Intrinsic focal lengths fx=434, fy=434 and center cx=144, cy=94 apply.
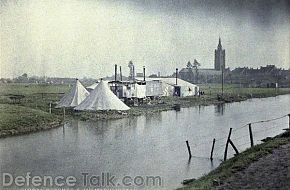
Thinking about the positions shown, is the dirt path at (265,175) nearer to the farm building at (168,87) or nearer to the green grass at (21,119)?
the farm building at (168,87)

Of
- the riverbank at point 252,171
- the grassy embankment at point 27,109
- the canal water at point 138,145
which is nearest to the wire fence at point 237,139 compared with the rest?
the canal water at point 138,145

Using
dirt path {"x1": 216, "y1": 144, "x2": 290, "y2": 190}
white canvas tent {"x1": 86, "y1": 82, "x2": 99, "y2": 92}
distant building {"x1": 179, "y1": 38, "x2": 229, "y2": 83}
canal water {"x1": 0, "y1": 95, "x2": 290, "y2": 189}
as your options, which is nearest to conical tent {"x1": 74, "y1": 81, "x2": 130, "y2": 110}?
white canvas tent {"x1": 86, "y1": 82, "x2": 99, "y2": 92}

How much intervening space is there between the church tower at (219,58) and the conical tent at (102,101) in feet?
4.48

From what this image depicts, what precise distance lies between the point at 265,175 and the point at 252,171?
167 mm

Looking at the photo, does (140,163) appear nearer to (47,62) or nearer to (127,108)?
(127,108)

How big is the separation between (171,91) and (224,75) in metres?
0.91

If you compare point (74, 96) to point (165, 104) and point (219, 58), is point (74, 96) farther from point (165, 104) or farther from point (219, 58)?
point (219, 58)

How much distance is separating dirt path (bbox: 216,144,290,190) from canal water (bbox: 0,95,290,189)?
0.62 meters

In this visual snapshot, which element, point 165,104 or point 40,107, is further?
point 165,104

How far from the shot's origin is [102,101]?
17.0ft

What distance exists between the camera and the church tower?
5789 mm

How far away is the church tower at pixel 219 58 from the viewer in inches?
228

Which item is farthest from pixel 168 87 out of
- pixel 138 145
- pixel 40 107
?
pixel 40 107

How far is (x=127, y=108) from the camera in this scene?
5.40 metres
